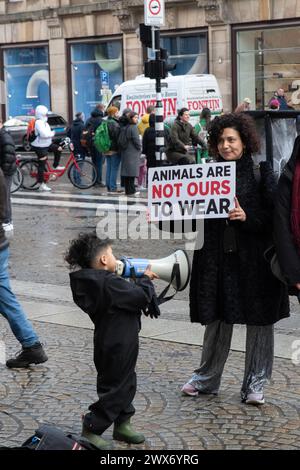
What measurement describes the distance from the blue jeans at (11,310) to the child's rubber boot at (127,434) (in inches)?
71.2

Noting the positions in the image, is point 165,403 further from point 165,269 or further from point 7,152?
point 7,152

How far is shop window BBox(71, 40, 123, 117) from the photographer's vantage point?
117 feet

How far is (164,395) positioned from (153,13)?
13323 mm

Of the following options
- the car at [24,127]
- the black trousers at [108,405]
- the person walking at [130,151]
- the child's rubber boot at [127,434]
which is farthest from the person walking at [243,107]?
the car at [24,127]

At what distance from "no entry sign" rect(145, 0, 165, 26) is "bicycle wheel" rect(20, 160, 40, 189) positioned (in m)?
4.12

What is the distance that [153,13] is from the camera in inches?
722

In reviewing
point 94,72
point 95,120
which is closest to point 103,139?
point 95,120

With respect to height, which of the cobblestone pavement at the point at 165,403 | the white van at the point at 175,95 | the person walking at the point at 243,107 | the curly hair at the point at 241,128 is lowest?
the cobblestone pavement at the point at 165,403

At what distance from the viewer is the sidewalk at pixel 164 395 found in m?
5.28

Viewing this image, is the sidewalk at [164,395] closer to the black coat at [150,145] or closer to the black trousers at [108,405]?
the black trousers at [108,405]

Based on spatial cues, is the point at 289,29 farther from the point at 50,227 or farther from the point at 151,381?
the point at 151,381

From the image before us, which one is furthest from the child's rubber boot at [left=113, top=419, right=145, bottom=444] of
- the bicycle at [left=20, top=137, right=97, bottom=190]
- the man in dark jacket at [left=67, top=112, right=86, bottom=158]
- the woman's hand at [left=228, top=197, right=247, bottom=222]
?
the man in dark jacket at [left=67, top=112, right=86, bottom=158]
